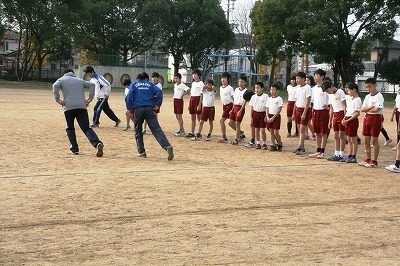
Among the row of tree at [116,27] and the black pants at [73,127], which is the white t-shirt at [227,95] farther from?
the row of tree at [116,27]

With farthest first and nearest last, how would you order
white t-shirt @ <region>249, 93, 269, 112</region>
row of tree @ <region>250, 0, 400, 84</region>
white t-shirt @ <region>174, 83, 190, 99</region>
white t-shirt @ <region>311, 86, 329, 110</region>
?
row of tree @ <region>250, 0, 400, 84</region>
white t-shirt @ <region>174, 83, 190, 99</region>
white t-shirt @ <region>249, 93, 269, 112</region>
white t-shirt @ <region>311, 86, 329, 110</region>

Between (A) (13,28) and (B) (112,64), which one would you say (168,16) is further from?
(A) (13,28)

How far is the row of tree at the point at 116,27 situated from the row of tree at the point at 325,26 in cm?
1715

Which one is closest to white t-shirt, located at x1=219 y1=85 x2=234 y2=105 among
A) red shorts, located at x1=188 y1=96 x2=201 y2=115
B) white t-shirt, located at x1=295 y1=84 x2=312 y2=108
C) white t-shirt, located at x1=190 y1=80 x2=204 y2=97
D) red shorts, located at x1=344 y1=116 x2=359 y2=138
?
white t-shirt, located at x1=190 y1=80 x2=204 y2=97

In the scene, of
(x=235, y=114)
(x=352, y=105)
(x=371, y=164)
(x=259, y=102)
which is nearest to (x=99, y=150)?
(x=259, y=102)

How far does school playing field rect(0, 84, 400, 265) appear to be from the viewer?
5.81 metres

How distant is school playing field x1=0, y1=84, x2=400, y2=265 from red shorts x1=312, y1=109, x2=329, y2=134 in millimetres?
773

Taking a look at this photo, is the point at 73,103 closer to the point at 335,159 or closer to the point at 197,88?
the point at 197,88

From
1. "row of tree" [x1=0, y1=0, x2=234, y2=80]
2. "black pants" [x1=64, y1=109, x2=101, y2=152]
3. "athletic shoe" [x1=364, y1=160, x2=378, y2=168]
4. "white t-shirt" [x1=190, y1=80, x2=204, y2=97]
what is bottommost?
"athletic shoe" [x1=364, y1=160, x2=378, y2=168]

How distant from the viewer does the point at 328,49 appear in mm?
44781

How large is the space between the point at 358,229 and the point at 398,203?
1.77m

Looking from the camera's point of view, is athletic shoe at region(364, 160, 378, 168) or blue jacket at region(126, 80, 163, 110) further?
blue jacket at region(126, 80, 163, 110)

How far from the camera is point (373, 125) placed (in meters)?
11.5

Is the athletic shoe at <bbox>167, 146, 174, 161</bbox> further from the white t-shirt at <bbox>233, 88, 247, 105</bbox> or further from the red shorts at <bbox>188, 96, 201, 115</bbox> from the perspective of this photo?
the red shorts at <bbox>188, 96, 201, 115</bbox>
